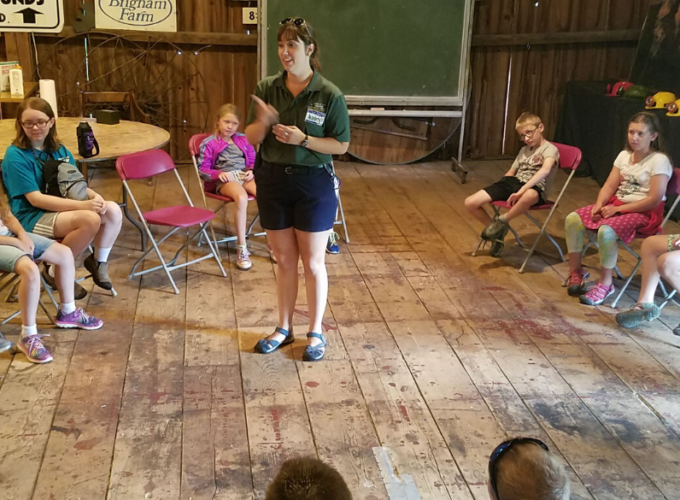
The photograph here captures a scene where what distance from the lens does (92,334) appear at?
11.1 ft

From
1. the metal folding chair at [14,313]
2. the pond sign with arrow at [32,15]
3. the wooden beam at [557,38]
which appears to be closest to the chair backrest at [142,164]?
the metal folding chair at [14,313]

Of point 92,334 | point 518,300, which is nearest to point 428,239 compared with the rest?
point 518,300

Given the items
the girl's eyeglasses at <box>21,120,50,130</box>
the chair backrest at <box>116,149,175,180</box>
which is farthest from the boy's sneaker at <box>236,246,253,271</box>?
the girl's eyeglasses at <box>21,120,50,130</box>

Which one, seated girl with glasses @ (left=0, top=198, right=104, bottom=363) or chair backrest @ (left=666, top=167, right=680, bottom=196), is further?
chair backrest @ (left=666, top=167, right=680, bottom=196)

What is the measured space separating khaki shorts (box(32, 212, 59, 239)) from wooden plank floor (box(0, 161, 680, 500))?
1.44ft

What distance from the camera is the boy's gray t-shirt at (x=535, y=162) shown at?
4.40 meters

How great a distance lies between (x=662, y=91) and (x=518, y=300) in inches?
126

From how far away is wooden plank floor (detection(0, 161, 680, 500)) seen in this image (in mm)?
2436

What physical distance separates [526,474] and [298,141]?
1.80m

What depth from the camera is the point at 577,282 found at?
4.05m

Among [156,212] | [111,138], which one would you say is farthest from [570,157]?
[111,138]

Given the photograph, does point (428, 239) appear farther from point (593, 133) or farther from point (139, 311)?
point (593, 133)

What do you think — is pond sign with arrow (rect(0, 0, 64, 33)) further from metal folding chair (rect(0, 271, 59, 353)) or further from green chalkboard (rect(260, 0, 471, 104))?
metal folding chair (rect(0, 271, 59, 353))

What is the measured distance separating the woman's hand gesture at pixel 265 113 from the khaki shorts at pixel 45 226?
1335 millimetres
